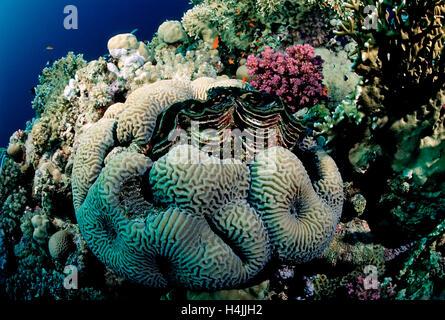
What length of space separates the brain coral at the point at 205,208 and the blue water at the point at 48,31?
49536 mm

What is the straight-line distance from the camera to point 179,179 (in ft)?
7.28

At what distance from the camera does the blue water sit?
48872 mm

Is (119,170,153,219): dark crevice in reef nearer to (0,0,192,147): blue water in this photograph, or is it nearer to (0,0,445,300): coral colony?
(0,0,445,300): coral colony

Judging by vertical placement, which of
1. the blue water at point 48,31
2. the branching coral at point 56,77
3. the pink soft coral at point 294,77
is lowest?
the pink soft coral at point 294,77

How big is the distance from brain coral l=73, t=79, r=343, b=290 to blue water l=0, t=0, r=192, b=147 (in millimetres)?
49536

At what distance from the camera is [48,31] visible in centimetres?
6084

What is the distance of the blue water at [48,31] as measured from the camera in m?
48.9

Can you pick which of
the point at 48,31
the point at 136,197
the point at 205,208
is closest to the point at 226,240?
the point at 205,208

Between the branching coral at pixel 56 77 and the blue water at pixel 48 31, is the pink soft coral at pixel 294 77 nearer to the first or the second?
the branching coral at pixel 56 77

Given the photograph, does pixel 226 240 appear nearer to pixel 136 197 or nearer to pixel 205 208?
pixel 205 208

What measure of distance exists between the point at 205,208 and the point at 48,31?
7840 centimetres

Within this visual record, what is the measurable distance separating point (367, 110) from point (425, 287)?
6.39 feet

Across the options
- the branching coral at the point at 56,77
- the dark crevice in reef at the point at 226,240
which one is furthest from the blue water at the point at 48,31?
the dark crevice in reef at the point at 226,240

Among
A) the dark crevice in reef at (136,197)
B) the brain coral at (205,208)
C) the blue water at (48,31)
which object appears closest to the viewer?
the brain coral at (205,208)
